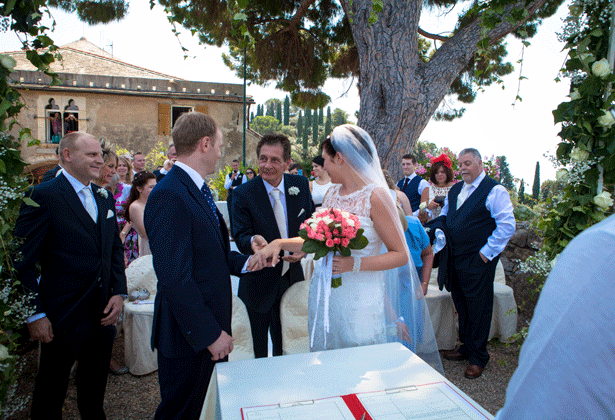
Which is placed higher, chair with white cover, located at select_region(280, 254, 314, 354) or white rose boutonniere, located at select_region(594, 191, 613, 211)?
white rose boutonniere, located at select_region(594, 191, 613, 211)

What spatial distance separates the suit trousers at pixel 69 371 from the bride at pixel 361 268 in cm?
141

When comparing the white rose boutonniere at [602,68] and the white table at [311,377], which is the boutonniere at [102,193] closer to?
the white table at [311,377]

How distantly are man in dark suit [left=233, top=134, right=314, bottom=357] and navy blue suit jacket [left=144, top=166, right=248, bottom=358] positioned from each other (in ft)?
3.19

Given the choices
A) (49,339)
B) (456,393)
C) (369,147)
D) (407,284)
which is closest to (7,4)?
(49,339)

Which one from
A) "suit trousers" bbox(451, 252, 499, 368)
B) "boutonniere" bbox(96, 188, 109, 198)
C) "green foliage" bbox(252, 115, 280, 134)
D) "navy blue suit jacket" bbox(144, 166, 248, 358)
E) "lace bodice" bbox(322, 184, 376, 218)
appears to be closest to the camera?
"navy blue suit jacket" bbox(144, 166, 248, 358)

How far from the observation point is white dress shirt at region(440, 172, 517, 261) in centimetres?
390

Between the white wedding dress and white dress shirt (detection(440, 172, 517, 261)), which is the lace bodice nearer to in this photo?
the white wedding dress

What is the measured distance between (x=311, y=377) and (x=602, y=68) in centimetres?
222

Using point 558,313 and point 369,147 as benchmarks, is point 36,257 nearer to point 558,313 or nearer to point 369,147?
point 369,147

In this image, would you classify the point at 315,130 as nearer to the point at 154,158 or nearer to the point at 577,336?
the point at 154,158

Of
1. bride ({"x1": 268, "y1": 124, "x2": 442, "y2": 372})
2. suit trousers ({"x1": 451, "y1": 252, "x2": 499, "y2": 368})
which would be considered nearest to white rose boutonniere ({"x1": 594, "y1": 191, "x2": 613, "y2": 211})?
bride ({"x1": 268, "y1": 124, "x2": 442, "y2": 372})

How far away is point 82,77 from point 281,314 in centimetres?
2098

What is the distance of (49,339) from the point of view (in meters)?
2.41

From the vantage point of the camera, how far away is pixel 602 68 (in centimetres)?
216
